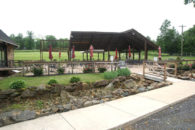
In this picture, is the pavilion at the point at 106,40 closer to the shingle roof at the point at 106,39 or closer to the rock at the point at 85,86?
the shingle roof at the point at 106,39

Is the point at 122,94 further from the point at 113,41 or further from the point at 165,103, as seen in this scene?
the point at 113,41

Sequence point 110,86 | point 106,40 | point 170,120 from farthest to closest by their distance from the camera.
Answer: point 106,40 < point 110,86 < point 170,120

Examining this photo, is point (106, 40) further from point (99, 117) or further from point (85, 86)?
point (99, 117)

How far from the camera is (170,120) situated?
3.19m

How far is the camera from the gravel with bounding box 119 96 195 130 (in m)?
2.90

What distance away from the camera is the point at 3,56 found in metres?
11.9

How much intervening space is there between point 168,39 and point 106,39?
41625mm

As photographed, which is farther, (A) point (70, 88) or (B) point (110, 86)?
(B) point (110, 86)

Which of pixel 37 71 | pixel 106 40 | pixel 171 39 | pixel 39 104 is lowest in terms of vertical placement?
pixel 39 104

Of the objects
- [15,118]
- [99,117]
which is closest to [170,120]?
[99,117]

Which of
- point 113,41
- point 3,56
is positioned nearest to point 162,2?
point 113,41

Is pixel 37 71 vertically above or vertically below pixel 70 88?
above

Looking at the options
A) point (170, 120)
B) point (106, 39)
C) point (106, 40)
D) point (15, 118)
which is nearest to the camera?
point (170, 120)

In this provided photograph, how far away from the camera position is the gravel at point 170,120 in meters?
2.90
